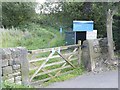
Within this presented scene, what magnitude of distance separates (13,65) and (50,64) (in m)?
1.54

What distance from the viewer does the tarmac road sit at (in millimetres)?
6680

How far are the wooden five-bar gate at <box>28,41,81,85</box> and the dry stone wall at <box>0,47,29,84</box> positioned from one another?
0.34 metres

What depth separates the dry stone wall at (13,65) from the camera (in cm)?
585

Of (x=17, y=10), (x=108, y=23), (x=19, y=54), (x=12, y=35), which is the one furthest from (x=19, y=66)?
(x=17, y=10)

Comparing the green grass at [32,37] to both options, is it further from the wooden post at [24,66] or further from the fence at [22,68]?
the wooden post at [24,66]

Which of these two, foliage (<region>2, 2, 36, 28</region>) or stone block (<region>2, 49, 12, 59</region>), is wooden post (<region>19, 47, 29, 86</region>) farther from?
foliage (<region>2, 2, 36, 28</region>)

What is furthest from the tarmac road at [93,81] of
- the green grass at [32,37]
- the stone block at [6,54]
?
the green grass at [32,37]

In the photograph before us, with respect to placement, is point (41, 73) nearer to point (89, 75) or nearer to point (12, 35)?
point (89, 75)

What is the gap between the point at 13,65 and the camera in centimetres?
609

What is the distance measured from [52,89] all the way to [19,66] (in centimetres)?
102

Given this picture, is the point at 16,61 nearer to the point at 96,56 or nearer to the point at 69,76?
the point at 69,76

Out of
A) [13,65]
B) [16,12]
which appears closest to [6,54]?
[13,65]

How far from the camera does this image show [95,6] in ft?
35.0

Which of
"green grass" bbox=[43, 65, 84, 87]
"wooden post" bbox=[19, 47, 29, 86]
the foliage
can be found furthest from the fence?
the foliage
